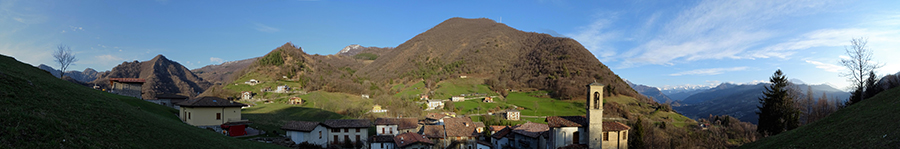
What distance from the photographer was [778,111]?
1389 inches

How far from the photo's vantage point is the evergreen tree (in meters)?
34.3

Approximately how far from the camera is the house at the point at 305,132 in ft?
119

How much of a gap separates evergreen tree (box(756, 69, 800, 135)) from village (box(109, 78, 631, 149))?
22.5 meters

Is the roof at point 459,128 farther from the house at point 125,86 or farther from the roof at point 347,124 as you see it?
the house at point 125,86

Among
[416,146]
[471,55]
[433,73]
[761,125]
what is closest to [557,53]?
[471,55]

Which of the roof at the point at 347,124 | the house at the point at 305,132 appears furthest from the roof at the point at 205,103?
the roof at the point at 347,124

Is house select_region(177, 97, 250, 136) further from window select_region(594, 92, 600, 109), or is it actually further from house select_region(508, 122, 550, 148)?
window select_region(594, 92, 600, 109)

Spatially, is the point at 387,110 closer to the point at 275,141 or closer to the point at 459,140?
the point at 459,140

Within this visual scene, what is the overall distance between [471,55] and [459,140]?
135 metres

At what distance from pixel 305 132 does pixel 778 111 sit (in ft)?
164

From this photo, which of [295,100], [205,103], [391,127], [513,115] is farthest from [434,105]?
[205,103]

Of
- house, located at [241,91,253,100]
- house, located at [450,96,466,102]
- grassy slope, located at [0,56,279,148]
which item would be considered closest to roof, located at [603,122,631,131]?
grassy slope, located at [0,56,279,148]

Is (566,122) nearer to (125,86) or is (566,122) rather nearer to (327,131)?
(327,131)

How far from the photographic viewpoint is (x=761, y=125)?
36.8m
